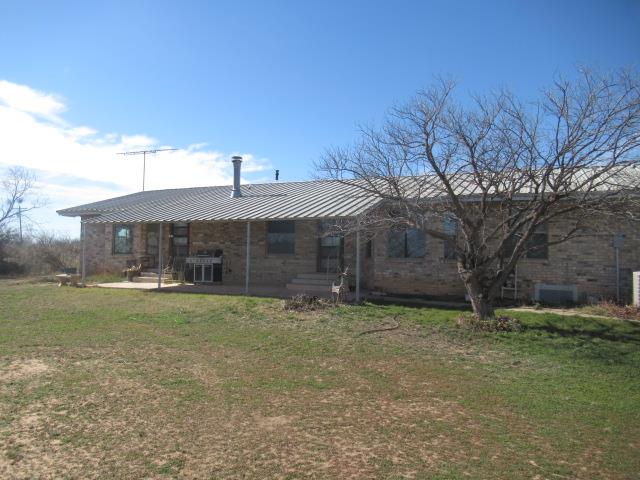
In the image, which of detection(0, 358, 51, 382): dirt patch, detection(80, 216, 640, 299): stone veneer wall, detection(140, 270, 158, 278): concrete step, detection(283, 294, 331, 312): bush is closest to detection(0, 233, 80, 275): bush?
detection(140, 270, 158, 278): concrete step

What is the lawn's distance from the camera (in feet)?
13.7

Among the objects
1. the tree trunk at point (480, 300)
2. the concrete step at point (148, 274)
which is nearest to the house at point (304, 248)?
the concrete step at point (148, 274)

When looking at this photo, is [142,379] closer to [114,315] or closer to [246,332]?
[246,332]

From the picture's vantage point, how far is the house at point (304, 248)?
1265 centimetres

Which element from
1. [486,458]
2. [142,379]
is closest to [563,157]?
[486,458]

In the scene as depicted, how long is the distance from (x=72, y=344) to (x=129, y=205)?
13049mm

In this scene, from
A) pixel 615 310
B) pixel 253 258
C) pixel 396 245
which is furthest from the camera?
pixel 253 258

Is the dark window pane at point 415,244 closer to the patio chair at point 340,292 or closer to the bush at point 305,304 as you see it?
the patio chair at point 340,292

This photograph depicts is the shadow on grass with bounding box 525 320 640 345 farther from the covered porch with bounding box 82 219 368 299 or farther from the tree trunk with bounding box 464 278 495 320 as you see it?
the covered porch with bounding box 82 219 368 299

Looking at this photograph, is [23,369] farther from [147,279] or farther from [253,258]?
[147,279]

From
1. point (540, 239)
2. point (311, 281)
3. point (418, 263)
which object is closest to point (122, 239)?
point (311, 281)

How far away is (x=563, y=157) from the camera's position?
29.2 ft

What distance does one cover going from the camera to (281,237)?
16.7 meters

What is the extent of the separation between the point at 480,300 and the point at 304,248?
737 cm
